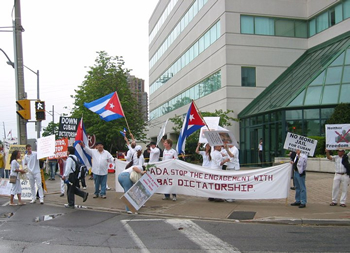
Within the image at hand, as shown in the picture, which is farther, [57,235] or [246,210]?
[246,210]

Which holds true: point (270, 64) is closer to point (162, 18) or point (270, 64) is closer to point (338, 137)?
point (338, 137)

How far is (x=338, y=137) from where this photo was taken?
1035 cm

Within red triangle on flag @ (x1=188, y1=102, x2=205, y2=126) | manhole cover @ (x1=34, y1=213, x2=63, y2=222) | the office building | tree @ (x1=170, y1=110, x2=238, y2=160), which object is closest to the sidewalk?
manhole cover @ (x1=34, y1=213, x2=63, y2=222)

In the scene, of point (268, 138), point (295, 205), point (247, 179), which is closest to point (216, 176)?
point (247, 179)

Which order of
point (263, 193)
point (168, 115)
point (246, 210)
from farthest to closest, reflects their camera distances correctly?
point (168, 115), point (263, 193), point (246, 210)

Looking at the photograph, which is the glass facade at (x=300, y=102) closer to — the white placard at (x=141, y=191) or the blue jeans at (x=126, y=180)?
the white placard at (x=141, y=191)

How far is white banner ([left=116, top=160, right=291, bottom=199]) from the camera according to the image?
34.5 ft

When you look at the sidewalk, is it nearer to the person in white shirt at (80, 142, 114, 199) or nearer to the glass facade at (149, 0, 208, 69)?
the person in white shirt at (80, 142, 114, 199)

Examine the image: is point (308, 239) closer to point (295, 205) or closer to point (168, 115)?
point (295, 205)

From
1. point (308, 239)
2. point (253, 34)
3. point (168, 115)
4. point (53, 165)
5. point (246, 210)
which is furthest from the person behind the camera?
point (168, 115)

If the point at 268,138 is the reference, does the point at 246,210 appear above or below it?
below

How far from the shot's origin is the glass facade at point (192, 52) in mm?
30703

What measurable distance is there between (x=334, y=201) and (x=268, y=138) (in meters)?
14.9

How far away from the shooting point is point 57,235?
7.19 metres
